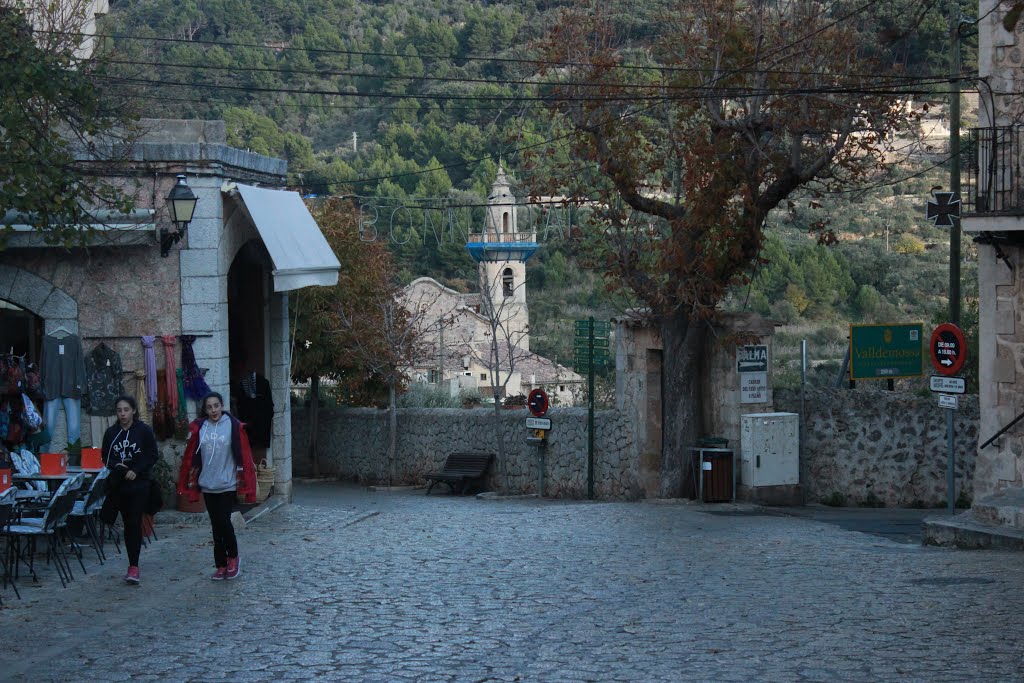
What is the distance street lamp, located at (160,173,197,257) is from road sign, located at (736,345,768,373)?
909cm

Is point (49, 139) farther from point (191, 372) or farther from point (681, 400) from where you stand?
point (681, 400)

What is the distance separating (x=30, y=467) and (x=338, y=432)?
64.5 feet

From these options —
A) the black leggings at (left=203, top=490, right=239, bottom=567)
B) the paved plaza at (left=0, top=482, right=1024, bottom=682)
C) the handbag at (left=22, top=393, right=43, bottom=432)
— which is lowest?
the paved plaza at (left=0, top=482, right=1024, bottom=682)

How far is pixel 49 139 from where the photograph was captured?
→ 12.8 m

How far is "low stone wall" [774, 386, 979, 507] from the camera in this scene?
64.6 feet

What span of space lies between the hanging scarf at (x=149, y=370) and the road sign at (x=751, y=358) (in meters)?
9.19

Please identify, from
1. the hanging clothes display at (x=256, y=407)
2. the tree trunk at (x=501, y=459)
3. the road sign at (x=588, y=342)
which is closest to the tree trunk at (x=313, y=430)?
the tree trunk at (x=501, y=459)

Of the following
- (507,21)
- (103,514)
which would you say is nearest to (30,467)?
(103,514)

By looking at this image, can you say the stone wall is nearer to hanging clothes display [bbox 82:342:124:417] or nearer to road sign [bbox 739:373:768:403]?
road sign [bbox 739:373:768:403]

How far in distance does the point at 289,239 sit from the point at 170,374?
2335 millimetres

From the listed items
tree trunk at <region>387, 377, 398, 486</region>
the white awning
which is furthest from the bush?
the white awning

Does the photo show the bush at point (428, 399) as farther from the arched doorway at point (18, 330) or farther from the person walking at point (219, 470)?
the person walking at point (219, 470)

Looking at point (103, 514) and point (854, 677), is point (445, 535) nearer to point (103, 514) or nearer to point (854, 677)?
point (103, 514)

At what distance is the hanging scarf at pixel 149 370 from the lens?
14469 millimetres
